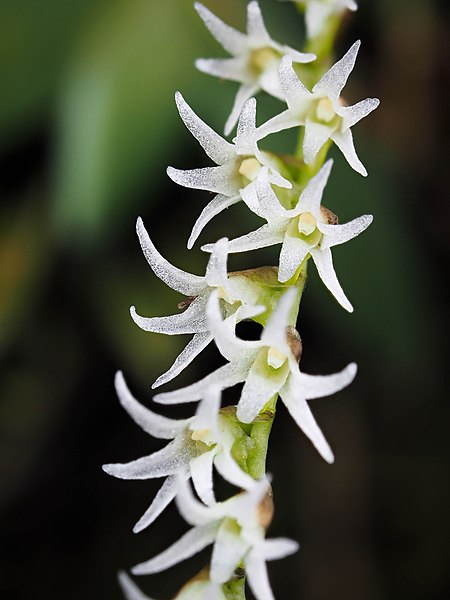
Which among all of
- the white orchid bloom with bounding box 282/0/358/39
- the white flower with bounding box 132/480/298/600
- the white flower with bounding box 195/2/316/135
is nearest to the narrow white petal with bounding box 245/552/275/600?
the white flower with bounding box 132/480/298/600

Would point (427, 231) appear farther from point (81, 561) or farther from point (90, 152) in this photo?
point (81, 561)

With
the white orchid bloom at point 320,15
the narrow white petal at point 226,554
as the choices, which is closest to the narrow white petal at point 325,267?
the narrow white petal at point 226,554

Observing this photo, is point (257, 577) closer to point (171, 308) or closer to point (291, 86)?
point (291, 86)

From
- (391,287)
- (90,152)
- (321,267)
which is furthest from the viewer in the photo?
(391,287)

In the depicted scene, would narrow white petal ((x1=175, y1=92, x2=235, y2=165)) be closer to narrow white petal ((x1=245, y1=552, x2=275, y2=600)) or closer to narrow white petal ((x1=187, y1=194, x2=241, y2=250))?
narrow white petal ((x1=187, y1=194, x2=241, y2=250))

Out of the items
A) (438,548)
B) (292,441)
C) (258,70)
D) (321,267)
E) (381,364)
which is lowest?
(438,548)

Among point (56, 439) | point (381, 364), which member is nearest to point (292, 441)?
point (381, 364)

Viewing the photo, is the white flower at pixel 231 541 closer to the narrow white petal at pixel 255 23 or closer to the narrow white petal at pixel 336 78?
the narrow white petal at pixel 336 78
